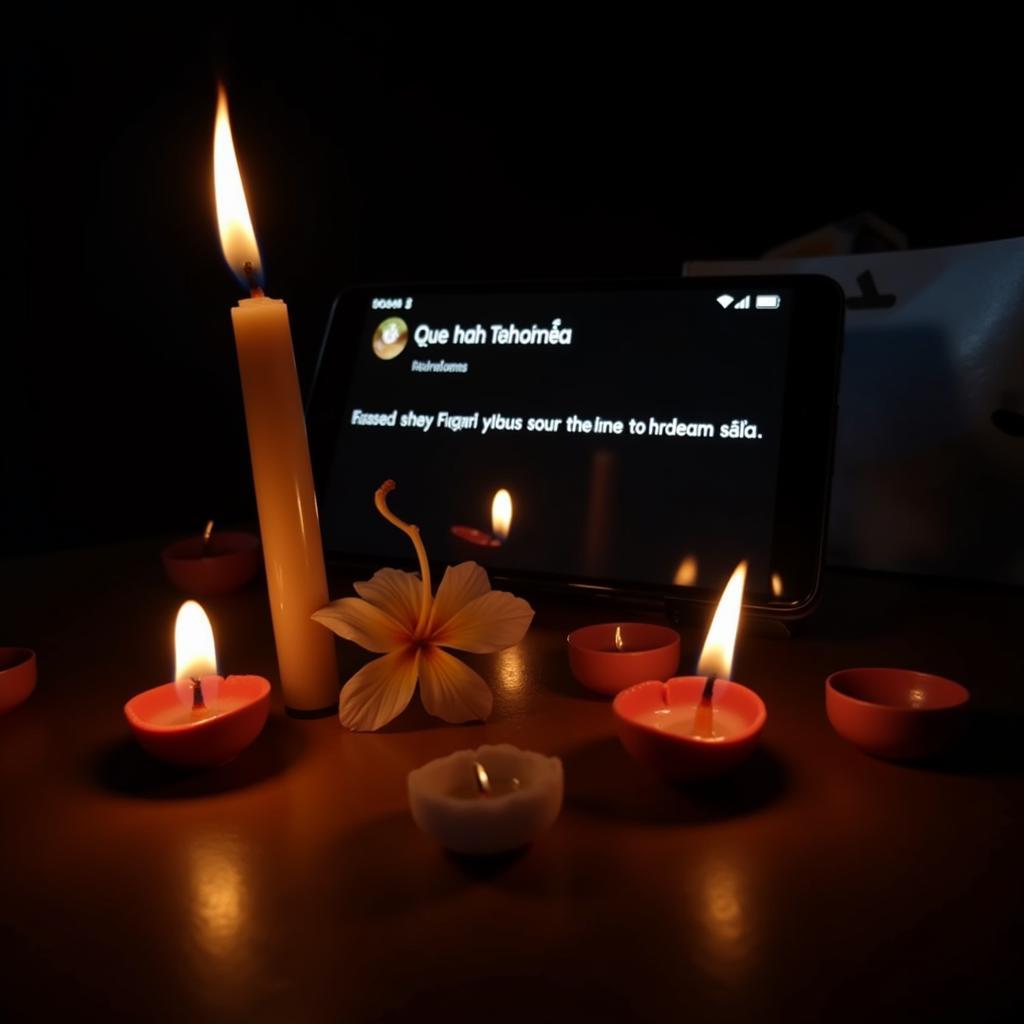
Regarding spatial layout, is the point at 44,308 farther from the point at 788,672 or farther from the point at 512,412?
the point at 788,672

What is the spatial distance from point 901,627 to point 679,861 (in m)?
0.40

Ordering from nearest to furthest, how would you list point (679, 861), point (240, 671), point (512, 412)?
point (679, 861)
point (240, 671)
point (512, 412)

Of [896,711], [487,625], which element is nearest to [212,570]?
[487,625]

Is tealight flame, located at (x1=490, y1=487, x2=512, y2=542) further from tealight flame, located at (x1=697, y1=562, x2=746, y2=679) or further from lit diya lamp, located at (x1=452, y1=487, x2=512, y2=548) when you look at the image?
tealight flame, located at (x1=697, y1=562, x2=746, y2=679)

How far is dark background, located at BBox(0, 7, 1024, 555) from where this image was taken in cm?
114

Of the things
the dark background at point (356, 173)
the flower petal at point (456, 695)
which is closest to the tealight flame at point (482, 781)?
the flower petal at point (456, 695)

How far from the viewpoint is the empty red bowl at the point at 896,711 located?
521 millimetres

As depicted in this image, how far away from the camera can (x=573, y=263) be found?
129 cm

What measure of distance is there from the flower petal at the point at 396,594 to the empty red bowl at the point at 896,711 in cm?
25

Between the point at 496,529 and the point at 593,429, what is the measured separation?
119mm

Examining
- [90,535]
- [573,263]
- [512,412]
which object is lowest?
[90,535]

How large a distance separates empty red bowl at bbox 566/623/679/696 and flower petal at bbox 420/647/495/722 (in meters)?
0.07

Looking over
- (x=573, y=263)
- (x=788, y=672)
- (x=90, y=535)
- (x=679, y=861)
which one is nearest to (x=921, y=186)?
(x=573, y=263)

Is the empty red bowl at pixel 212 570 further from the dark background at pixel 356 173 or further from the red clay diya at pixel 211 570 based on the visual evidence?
the dark background at pixel 356 173
